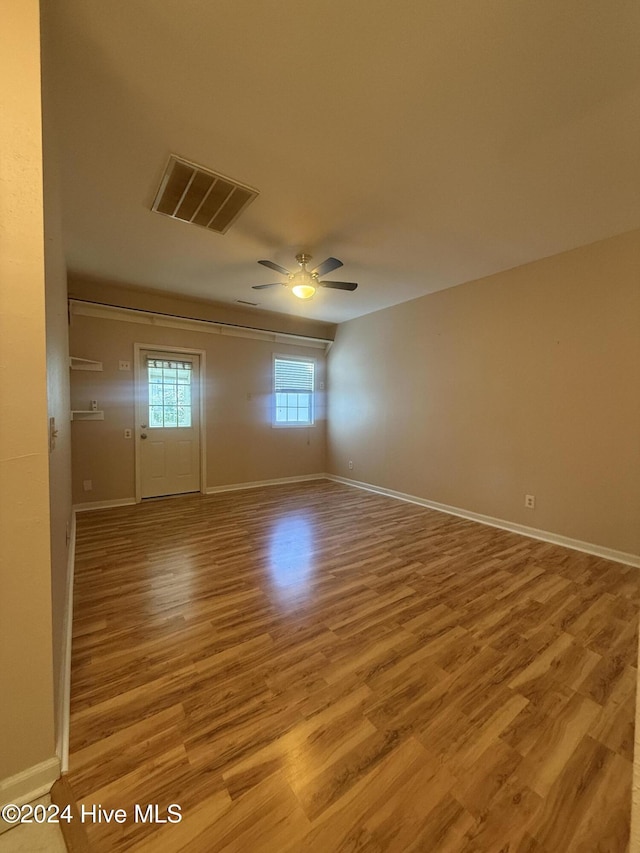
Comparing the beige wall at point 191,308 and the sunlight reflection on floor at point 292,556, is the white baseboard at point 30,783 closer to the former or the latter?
the sunlight reflection on floor at point 292,556

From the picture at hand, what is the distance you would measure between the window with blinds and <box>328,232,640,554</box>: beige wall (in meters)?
1.50

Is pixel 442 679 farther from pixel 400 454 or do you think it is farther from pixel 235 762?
pixel 400 454

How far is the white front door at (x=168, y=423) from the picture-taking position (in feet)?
15.3

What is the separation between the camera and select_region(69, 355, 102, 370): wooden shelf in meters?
3.92

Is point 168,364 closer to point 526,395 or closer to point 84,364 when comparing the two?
point 84,364

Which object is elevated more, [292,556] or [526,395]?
[526,395]

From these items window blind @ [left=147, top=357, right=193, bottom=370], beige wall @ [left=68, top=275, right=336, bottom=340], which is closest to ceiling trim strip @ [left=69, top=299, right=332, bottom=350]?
beige wall @ [left=68, top=275, right=336, bottom=340]

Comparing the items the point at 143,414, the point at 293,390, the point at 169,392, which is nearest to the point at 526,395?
the point at 293,390

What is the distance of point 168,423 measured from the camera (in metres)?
4.86

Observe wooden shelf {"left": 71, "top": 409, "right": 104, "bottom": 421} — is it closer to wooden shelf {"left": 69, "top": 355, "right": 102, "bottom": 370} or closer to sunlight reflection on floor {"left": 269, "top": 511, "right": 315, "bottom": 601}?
wooden shelf {"left": 69, "top": 355, "right": 102, "bottom": 370}

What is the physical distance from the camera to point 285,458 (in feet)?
19.4

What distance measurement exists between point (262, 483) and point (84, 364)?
309cm

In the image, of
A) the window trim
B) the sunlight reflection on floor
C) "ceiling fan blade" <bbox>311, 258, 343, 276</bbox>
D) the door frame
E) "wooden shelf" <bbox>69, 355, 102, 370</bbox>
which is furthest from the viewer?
the window trim

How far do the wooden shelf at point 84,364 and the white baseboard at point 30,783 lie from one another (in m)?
3.86
